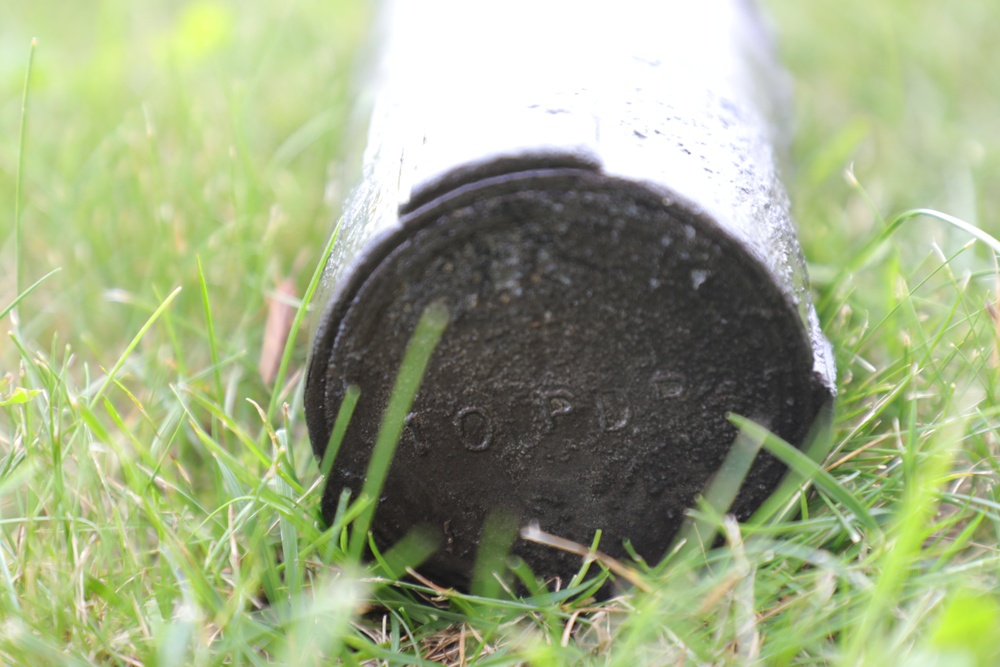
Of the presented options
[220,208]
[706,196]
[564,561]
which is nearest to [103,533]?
[564,561]

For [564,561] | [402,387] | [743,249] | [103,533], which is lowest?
[564,561]

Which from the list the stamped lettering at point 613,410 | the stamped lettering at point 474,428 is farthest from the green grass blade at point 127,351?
the stamped lettering at point 613,410

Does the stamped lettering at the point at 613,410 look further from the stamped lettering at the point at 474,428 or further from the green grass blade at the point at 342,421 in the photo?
the green grass blade at the point at 342,421

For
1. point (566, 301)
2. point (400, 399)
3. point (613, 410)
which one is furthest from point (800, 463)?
point (400, 399)

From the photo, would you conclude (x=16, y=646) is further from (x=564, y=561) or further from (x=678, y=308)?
(x=678, y=308)

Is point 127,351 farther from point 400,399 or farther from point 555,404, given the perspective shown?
point 555,404

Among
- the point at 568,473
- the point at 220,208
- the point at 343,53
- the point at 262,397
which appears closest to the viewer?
the point at 568,473

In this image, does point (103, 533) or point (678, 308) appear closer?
point (678, 308)
